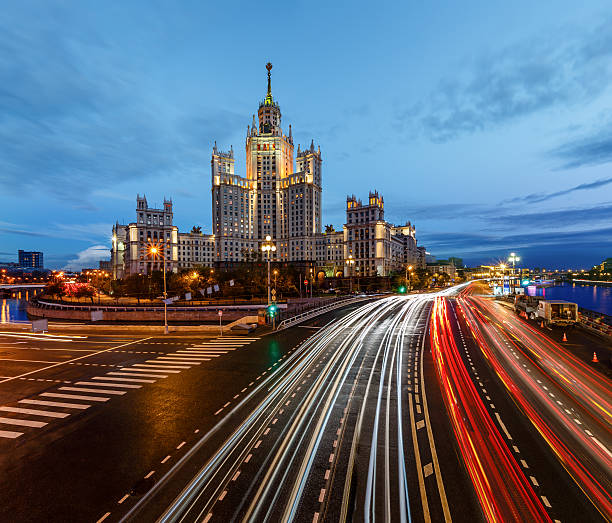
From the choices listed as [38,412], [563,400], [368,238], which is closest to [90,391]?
[38,412]

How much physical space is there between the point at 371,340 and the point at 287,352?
8.14 metres

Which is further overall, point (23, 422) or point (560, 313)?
point (560, 313)

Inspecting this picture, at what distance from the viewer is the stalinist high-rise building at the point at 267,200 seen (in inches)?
6107

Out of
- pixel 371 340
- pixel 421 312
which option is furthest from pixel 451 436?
pixel 421 312

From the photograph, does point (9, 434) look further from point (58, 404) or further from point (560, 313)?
point (560, 313)

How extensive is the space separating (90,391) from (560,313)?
138ft

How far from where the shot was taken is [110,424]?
11.9 m

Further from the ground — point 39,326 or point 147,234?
point 147,234

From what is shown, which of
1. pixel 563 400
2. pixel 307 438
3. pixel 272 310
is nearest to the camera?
pixel 307 438

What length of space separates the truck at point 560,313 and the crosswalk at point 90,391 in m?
33.9

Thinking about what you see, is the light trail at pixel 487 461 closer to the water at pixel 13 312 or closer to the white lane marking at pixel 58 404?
the white lane marking at pixel 58 404

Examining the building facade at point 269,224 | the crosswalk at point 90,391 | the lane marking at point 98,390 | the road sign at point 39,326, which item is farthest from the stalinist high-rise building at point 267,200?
the lane marking at point 98,390

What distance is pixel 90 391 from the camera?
15.5 m

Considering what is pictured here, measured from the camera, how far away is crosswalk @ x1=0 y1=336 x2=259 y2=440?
1251 centimetres
